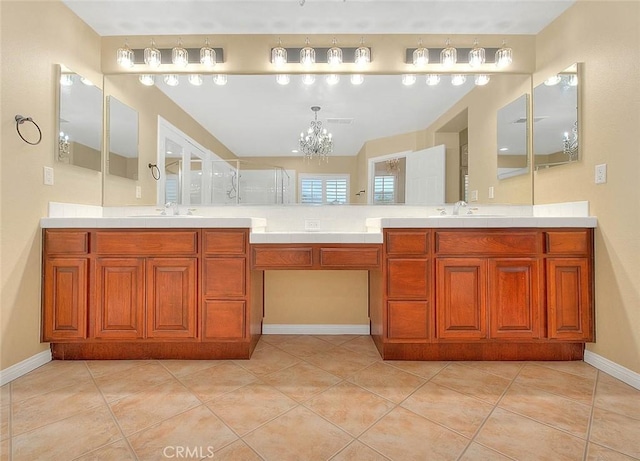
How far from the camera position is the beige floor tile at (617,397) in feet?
4.73

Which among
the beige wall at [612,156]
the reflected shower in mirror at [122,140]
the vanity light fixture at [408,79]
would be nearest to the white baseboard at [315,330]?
the beige wall at [612,156]

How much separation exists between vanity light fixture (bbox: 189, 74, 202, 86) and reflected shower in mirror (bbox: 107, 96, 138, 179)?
527 millimetres

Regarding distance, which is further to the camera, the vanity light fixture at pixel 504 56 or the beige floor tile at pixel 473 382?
the vanity light fixture at pixel 504 56

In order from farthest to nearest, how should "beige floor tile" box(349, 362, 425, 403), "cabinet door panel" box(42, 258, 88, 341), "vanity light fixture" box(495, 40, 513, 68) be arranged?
"vanity light fixture" box(495, 40, 513, 68), "cabinet door panel" box(42, 258, 88, 341), "beige floor tile" box(349, 362, 425, 403)

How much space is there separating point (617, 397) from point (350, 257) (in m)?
1.52

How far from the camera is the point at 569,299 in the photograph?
6.33ft

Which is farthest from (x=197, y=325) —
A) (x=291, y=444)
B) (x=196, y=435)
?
(x=291, y=444)

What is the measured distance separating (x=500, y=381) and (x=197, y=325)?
5.86ft

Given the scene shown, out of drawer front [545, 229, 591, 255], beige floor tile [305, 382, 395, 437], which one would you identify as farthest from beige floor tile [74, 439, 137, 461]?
drawer front [545, 229, 591, 255]

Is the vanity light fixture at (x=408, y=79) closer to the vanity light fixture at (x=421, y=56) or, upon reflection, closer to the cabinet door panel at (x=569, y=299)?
the vanity light fixture at (x=421, y=56)

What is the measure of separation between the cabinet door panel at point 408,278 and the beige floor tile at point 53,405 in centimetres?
164

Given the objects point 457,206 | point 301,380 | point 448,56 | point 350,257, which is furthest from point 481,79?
point 301,380

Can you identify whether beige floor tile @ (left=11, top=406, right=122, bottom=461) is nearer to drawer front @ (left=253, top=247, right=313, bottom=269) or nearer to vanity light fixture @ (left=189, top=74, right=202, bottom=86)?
drawer front @ (left=253, top=247, right=313, bottom=269)

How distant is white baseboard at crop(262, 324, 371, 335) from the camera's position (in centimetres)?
248
